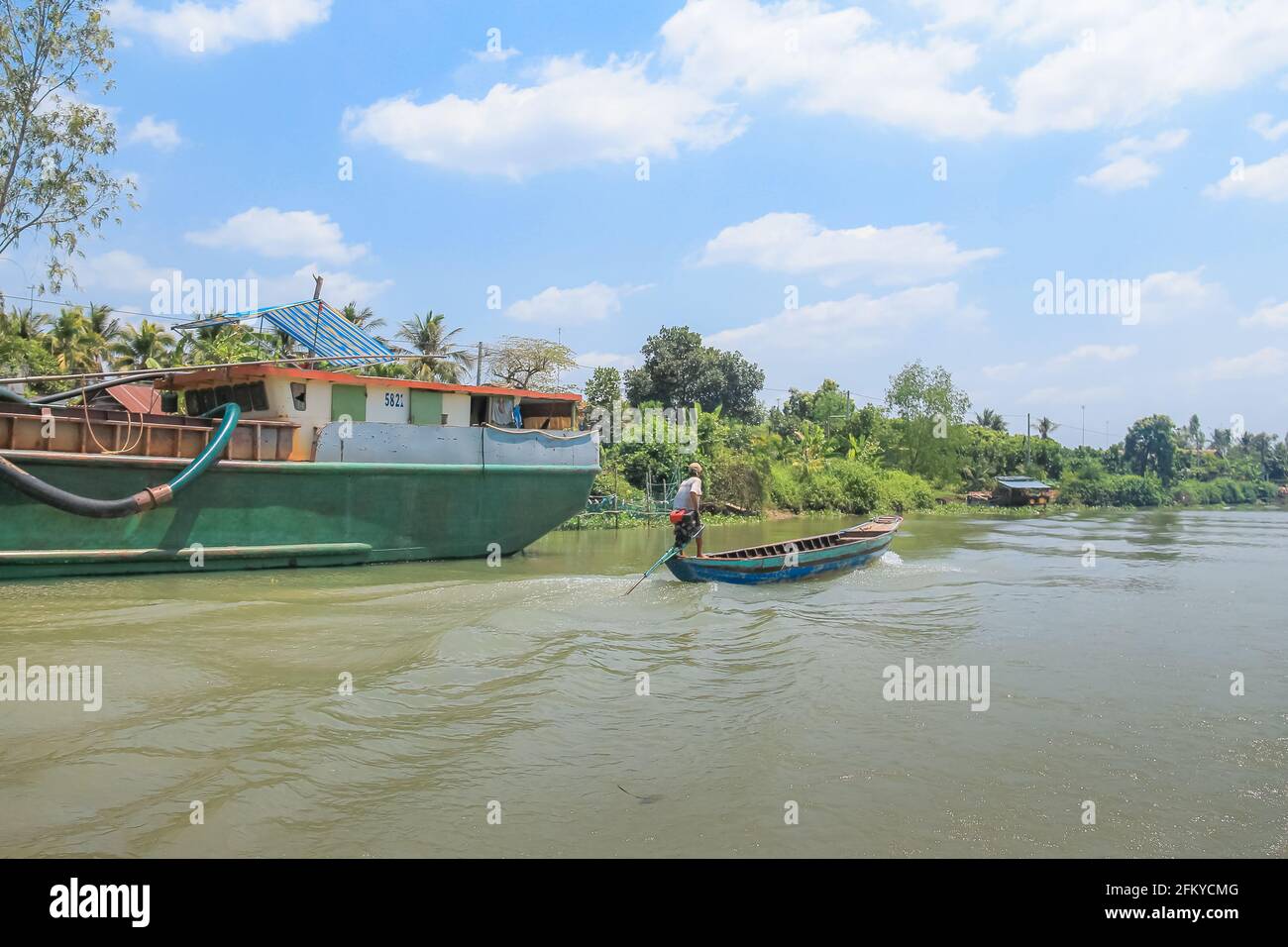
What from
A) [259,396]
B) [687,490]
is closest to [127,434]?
[259,396]

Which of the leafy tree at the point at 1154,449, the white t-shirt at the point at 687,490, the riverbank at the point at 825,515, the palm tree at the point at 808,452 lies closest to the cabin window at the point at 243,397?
the white t-shirt at the point at 687,490

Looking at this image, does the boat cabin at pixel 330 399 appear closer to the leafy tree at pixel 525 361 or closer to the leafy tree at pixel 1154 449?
the leafy tree at pixel 525 361

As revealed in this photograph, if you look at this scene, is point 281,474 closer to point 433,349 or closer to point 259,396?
point 259,396

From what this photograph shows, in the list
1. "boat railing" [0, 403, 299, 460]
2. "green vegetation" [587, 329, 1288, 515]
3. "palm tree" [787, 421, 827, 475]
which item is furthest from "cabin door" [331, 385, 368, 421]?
"palm tree" [787, 421, 827, 475]

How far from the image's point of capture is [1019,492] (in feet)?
151

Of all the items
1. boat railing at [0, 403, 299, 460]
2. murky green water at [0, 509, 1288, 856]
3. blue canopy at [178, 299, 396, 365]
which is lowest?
murky green water at [0, 509, 1288, 856]

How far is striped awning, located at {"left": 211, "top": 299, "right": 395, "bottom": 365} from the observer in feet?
48.4

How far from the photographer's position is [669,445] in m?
31.9

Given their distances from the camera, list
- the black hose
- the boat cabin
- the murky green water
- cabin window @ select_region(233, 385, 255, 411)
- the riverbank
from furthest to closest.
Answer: the riverbank < cabin window @ select_region(233, 385, 255, 411) < the boat cabin < the black hose < the murky green water

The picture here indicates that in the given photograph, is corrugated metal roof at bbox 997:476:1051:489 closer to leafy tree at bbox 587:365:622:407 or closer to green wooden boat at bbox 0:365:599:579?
leafy tree at bbox 587:365:622:407

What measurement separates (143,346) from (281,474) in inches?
920

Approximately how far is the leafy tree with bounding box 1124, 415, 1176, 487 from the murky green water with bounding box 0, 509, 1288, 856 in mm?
61333

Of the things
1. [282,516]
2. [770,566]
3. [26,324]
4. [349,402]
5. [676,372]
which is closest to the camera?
[770,566]
